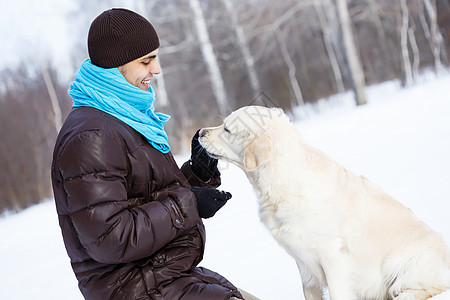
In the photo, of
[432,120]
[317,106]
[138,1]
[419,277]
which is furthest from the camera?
[317,106]

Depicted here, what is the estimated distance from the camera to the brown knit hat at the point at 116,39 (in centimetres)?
197

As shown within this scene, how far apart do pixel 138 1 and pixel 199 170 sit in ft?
31.2

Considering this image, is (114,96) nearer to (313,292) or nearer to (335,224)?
(335,224)

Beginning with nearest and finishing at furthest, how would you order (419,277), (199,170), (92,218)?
(92,218)
(419,277)
(199,170)

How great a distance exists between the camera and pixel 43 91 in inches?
540

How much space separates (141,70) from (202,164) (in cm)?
68

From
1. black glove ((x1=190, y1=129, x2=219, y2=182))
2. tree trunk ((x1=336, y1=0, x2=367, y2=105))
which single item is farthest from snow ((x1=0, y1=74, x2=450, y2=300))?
tree trunk ((x1=336, y1=0, x2=367, y2=105))

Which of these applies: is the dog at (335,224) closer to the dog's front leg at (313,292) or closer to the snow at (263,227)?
the dog's front leg at (313,292)

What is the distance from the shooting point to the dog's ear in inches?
91.9

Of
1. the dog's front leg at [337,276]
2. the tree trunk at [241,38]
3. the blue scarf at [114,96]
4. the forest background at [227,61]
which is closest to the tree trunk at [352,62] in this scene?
the forest background at [227,61]

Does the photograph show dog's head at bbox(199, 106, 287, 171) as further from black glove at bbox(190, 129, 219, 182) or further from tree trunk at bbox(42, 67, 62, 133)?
tree trunk at bbox(42, 67, 62, 133)

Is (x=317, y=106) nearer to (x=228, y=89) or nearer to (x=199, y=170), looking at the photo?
(x=228, y=89)

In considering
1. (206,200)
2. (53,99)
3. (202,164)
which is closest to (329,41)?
(53,99)

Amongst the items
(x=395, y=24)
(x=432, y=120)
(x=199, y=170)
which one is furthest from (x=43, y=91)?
(x=395, y=24)
